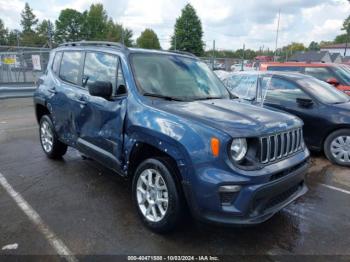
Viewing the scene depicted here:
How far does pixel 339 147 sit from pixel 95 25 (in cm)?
6955

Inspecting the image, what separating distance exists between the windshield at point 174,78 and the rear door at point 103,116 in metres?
0.26

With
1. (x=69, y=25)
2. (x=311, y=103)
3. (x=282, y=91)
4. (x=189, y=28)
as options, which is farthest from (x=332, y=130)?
(x=69, y=25)

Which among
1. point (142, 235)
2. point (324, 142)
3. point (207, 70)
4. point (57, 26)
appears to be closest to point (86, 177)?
point (142, 235)

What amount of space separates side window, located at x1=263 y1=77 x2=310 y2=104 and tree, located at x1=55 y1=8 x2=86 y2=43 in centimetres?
6626

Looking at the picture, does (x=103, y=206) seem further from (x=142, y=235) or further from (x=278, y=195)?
(x=278, y=195)

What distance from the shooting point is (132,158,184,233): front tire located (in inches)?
121

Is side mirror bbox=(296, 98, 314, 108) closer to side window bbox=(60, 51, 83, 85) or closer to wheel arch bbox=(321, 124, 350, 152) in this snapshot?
wheel arch bbox=(321, 124, 350, 152)

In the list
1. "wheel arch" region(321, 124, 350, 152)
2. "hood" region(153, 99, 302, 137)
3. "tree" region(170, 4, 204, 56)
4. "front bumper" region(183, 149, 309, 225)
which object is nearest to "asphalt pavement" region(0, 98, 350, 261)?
"front bumper" region(183, 149, 309, 225)

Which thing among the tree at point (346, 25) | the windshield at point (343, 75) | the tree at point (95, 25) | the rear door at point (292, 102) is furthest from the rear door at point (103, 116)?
the tree at point (346, 25)

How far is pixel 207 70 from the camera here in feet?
15.6

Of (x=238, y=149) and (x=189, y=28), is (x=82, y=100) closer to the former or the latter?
(x=238, y=149)

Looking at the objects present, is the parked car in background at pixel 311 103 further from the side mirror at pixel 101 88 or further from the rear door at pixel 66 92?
the rear door at pixel 66 92

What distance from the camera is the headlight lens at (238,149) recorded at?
2887mm

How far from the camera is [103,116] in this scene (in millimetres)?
3988
